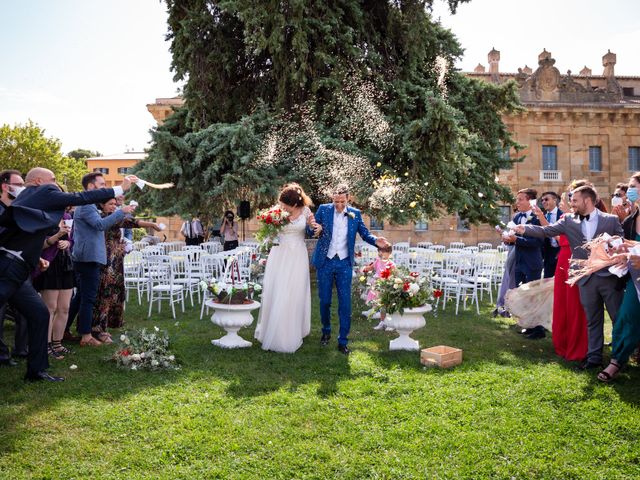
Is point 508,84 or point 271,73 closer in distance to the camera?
point 271,73

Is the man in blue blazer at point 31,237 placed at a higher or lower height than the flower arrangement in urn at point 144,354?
higher

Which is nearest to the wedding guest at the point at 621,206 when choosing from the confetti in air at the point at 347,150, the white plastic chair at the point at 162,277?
the white plastic chair at the point at 162,277

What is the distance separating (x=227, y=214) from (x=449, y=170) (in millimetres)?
6411

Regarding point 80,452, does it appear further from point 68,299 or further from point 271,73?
point 271,73

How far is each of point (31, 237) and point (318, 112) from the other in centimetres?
1074

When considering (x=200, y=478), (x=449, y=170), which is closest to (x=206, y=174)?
(x=449, y=170)

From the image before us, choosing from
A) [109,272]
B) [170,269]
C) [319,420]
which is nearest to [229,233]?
[170,269]

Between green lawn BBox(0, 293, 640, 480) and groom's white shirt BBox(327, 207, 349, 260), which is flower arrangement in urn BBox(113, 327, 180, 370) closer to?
green lawn BBox(0, 293, 640, 480)

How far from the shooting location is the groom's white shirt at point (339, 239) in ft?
22.8

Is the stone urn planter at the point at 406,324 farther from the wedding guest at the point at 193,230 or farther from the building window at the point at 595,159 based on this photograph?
the building window at the point at 595,159

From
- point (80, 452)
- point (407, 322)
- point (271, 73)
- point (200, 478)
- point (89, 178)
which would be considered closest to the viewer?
point (200, 478)

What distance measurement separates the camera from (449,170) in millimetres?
13781

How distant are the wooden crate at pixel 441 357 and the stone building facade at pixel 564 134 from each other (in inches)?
1071

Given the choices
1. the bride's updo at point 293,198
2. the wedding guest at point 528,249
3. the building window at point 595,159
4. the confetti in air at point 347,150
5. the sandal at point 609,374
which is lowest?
the sandal at point 609,374
